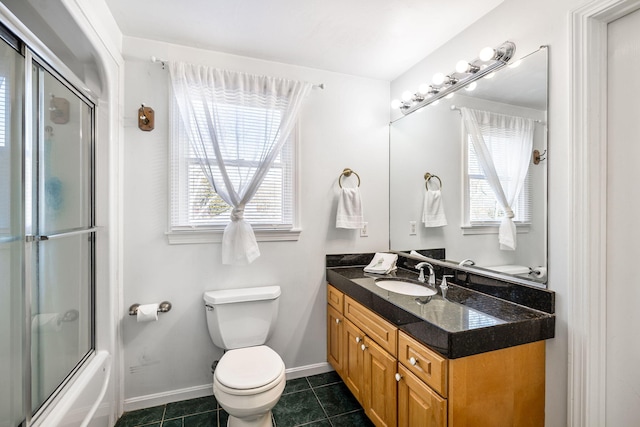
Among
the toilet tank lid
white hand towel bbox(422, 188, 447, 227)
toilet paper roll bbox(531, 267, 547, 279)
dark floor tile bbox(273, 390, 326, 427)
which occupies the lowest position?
dark floor tile bbox(273, 390, 326, 427)

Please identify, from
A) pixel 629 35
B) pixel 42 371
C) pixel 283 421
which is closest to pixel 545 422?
pixel 283 421

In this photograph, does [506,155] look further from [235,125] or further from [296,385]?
[296,385]

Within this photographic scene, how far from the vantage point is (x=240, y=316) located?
192 cm

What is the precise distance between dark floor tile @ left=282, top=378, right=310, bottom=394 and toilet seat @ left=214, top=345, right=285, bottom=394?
0.54 metres

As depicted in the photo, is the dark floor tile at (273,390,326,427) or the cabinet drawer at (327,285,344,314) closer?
the dark floor tile at (273,390,326,427)

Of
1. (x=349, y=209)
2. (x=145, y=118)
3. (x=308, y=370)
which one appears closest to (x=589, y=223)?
(x=349, y=209)

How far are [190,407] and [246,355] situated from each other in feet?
2.10

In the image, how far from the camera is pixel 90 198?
1.68 m

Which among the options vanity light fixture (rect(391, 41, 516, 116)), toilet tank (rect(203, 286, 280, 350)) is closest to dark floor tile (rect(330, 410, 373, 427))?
toilet tank (rect(203, 286, 280, 350))

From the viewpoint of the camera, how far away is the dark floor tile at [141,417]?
1.79 m

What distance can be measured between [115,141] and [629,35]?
251 cm

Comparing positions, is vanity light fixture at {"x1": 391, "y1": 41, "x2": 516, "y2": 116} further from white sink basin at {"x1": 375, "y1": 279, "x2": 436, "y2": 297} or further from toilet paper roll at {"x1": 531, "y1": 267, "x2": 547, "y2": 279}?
white sink basin at {"x1": 375, "y1": 279, "x2": 436, "y2": 297}

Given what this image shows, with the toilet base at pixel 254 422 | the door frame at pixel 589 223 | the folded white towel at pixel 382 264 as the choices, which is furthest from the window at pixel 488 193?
the toilet base at pixel 254 422

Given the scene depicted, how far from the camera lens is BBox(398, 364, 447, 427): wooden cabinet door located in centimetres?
118
